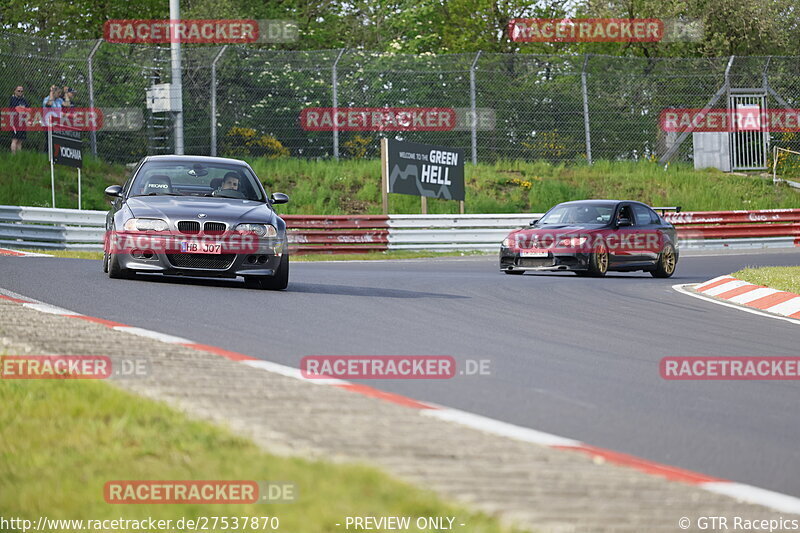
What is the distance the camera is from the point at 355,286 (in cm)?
1527

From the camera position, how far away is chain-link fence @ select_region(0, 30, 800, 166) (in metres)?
28.7

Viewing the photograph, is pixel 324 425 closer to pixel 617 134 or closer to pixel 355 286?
pixel 355 286

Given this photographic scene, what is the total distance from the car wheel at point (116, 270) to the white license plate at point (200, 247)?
80 cm

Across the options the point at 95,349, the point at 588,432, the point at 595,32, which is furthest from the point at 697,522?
the point at 595,32

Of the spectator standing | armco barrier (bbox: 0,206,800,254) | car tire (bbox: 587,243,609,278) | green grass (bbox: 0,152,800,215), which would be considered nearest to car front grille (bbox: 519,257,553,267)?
car tire (bbox: 587,243,609,278)

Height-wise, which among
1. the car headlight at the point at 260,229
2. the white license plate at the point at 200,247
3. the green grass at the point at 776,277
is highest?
the car headlight at the point at 260,229

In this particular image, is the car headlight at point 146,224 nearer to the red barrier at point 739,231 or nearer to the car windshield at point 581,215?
the car windshield at point 581,215

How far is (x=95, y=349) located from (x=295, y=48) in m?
40.7

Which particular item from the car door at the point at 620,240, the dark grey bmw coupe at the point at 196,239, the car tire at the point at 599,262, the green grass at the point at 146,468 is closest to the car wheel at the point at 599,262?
the car tire at the point at 599,262

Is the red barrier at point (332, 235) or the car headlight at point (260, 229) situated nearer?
the car headlight at point (260, 229)

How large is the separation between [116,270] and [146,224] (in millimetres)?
735

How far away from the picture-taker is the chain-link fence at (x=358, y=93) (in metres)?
28.7

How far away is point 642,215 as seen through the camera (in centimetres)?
2130

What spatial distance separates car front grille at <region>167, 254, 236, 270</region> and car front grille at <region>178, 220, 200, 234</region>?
0.27m
